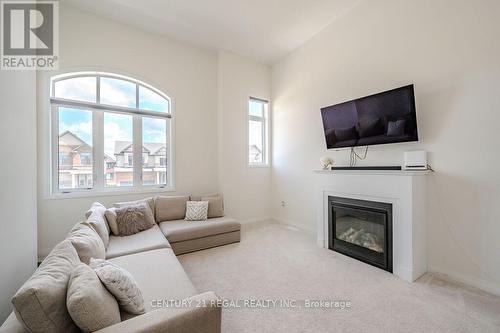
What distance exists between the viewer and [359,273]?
2412 mm

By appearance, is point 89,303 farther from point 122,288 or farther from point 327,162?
point 327,162

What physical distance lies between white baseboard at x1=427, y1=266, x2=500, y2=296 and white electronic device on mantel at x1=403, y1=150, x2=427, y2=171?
1.19 metres

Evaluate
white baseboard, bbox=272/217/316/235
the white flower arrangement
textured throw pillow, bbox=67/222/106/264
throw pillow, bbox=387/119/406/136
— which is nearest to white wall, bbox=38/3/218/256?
white baseboard, bbox=272/217/316/235

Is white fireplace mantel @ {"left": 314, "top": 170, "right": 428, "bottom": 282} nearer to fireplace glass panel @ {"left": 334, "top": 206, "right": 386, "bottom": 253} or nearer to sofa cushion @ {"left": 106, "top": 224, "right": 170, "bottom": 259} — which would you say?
fireplace glass panel @ {"left": 334, "top": 206, "right": 386, "bottom": 253}

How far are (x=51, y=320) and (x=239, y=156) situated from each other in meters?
3.75

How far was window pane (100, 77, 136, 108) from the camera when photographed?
11.3 ft

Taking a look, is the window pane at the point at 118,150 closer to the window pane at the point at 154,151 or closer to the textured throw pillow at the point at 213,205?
the window pane at the point at 154,151

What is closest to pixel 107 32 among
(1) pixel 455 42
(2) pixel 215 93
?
(2) pixel 215 93

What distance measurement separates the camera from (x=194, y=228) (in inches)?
121

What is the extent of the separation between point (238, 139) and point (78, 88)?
2.85m

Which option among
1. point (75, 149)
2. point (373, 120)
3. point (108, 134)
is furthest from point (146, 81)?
point (373, 120)

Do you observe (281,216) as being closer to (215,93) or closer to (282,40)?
(215,93)

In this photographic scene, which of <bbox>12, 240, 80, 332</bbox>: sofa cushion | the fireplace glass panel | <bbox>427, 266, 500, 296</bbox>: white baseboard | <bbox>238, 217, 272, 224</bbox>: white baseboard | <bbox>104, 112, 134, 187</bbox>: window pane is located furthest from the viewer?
<bbox>238, 217, 272, 224</bbox>: white baseboard

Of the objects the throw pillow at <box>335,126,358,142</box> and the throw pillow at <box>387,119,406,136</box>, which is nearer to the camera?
the throw pillow at <box>387,119,406,136</box>
